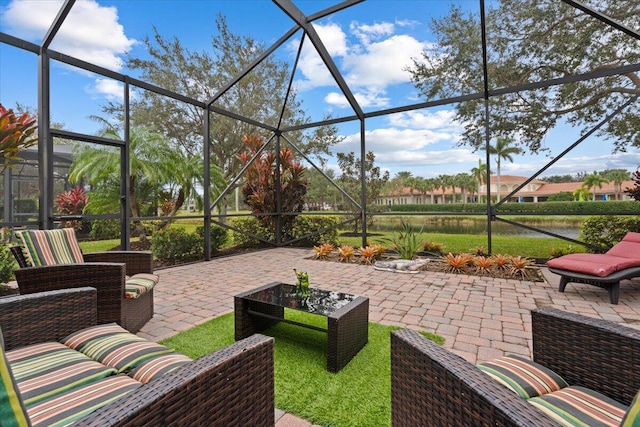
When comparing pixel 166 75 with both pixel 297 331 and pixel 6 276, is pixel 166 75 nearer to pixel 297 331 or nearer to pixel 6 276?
pixel 6 276

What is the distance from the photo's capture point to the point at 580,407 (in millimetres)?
1097

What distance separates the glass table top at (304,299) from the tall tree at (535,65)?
5.86m

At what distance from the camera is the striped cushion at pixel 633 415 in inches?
23.4

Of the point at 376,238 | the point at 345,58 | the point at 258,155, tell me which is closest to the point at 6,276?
the point at 258,155

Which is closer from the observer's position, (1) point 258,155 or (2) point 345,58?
(2) point 345,58

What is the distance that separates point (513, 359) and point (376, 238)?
18.5 feet

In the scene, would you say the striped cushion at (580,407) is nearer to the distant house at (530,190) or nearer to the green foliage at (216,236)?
the distant house at (530,190)

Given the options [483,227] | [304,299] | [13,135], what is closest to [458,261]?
[483,227]

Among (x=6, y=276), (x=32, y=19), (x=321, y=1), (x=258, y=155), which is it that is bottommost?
(x=6, y=276)

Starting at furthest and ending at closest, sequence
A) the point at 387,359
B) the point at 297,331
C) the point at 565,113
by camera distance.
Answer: the point at 565,113 → the point at 297,331 → the point at 387,359

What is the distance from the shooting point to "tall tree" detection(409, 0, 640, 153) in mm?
5988

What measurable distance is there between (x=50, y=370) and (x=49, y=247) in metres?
1.87

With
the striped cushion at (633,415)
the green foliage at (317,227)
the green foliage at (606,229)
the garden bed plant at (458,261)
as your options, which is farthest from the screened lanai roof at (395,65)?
the striped cushion at (633,415)

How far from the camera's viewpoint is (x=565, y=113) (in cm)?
651
